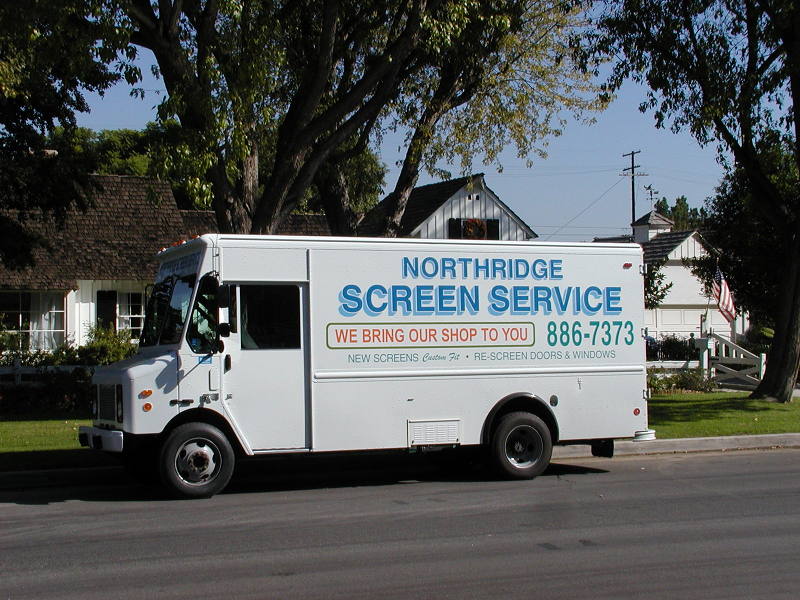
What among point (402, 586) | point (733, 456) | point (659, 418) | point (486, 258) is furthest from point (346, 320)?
point (659, 418)

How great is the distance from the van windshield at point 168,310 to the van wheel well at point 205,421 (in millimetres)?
819

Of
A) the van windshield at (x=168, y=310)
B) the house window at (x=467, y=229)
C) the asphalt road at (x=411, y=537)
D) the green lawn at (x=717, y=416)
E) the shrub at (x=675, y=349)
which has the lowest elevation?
the asphalt road at (x=411, y=537)

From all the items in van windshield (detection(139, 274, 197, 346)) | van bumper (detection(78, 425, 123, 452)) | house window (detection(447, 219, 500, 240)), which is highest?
house window (detection(447, 219, 500, 240))

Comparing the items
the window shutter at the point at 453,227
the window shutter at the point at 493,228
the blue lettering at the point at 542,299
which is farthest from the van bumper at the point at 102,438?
the window shutter at the point at 493,228

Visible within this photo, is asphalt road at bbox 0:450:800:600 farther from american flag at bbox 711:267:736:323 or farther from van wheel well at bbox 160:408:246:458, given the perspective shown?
american flag at bbox 711:267:736:323

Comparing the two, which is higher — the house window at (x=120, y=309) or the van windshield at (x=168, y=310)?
the house window at (x=120, y=309)

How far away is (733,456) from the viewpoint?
14.5 meters

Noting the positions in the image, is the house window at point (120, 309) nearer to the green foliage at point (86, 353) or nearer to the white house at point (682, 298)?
the green foliage at point (86, 353)

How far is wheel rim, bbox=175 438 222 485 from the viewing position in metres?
10.6

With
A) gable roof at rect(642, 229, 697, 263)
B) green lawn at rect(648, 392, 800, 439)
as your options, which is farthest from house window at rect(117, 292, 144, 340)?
gable roof at rect(642, 229, 697, 263)

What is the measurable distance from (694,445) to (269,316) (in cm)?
748

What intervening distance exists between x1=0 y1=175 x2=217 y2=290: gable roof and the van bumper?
45.1 feet

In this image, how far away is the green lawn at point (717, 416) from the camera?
16.2m

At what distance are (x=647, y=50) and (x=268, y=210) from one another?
31.3 feet
